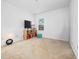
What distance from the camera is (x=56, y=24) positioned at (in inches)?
208

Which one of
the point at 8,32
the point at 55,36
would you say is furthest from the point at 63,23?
the point at 8,32

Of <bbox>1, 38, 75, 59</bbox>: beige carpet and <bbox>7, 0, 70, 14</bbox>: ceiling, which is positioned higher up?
<bbox>7, 0, 70, 14</bbox>: ceiling

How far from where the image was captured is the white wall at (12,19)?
3.77 meters

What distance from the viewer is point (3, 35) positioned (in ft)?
12.4

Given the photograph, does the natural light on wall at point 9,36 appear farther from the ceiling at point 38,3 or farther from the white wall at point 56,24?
the white wall at point 56,24

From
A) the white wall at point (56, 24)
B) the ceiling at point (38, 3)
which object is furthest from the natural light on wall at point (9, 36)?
the white wall at point (56, 24)

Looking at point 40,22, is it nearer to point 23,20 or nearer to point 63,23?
point 23,20

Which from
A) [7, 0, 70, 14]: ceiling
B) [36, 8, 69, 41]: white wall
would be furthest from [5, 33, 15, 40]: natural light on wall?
[36, 8, 69, 41]: white wall

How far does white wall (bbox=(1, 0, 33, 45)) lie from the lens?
377 centimetres

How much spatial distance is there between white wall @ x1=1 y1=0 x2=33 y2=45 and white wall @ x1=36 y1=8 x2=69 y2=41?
1.81 m

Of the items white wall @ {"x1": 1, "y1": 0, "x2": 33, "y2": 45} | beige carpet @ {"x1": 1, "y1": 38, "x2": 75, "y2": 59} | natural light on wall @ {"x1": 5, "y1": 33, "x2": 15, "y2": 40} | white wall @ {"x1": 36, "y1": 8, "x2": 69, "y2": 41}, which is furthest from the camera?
white wall @ {"x1": 36, "y1": 8, "x2": 69, "y2": 41}

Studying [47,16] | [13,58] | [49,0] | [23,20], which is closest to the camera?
[13,58]

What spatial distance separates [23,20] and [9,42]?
1.92 metres

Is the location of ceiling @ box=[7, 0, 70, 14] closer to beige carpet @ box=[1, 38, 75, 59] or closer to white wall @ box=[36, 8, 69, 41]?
white wall @ box=[36, 8, 69, 41]
